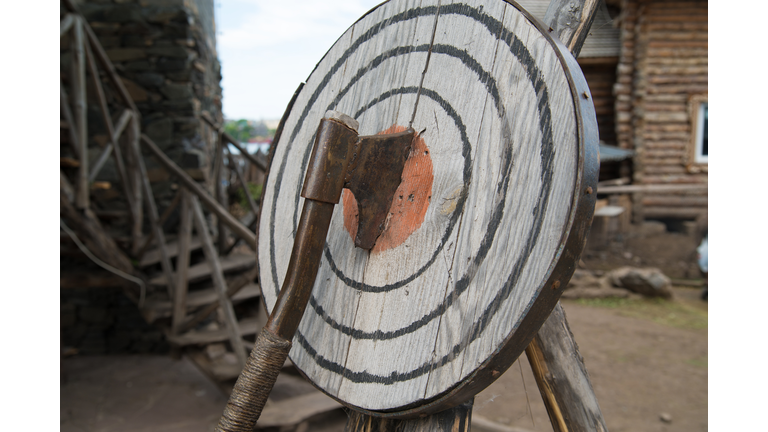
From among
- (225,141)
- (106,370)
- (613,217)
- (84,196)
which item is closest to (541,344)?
(84,196)

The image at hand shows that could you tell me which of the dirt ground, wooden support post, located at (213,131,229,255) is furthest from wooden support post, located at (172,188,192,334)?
the dirt ground

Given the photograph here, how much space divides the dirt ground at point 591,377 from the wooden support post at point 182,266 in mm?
851

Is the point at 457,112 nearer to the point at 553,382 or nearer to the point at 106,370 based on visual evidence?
the point at 553,382

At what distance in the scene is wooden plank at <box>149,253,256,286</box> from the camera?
13.4ft

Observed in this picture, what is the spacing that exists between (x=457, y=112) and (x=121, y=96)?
12.5 ft

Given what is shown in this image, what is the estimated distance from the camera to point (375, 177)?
0.80 meters

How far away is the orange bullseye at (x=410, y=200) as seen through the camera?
2.63 ft

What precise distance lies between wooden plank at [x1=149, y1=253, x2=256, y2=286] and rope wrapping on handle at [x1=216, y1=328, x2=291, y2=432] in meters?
3.35

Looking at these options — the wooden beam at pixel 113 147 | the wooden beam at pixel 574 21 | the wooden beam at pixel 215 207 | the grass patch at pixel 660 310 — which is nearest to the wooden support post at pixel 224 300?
the wooden beam at pixel 215 207

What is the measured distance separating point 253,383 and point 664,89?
9.76m

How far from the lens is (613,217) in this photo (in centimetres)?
878

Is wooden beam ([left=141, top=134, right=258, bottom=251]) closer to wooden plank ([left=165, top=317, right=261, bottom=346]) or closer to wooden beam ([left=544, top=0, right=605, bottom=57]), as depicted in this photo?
wooden plank ([left=165, top=317, right=261, bottom=346])

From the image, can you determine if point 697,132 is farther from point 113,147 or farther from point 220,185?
point 113,147

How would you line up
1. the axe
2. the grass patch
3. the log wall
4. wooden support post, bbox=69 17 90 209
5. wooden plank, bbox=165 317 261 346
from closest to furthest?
the axe, wooden support post, bbox=69 17 90 209, wooden plank, bbox=165 317 261 346, the grass patch, the log wall
